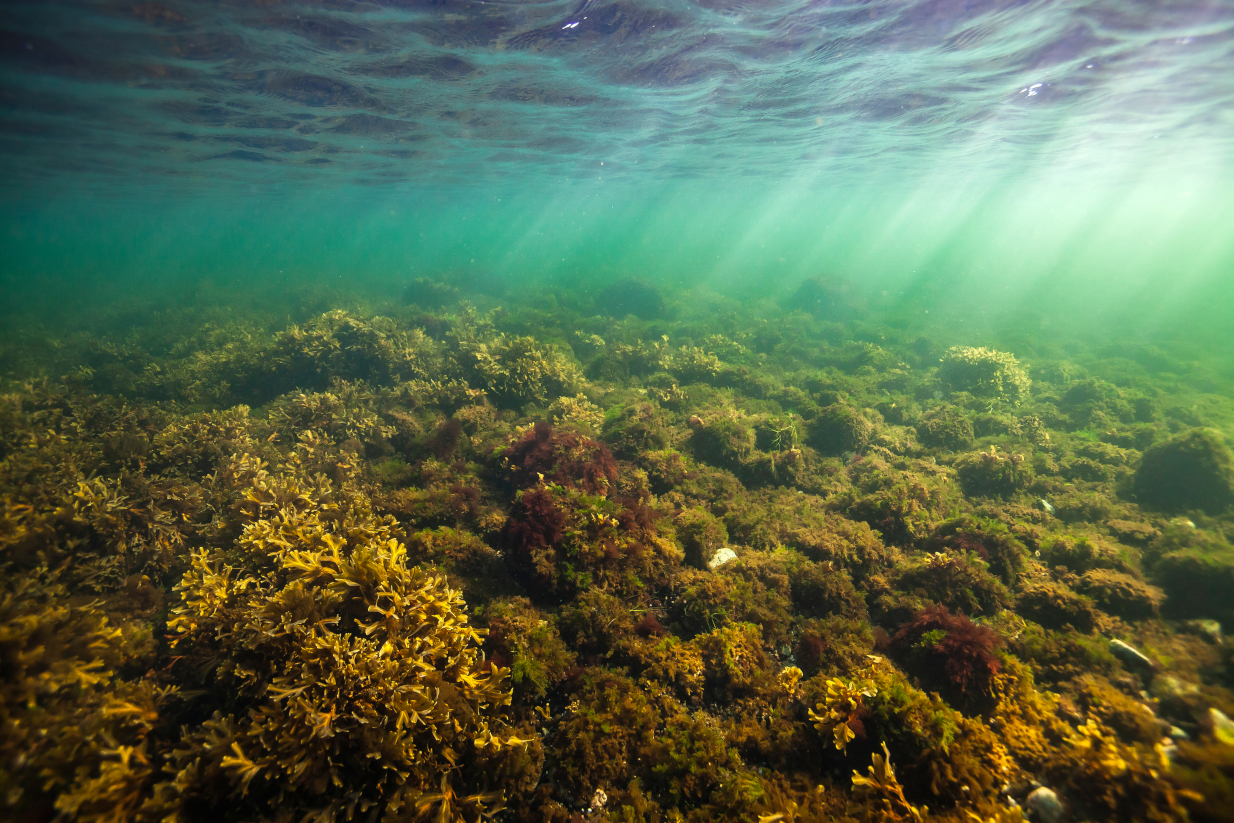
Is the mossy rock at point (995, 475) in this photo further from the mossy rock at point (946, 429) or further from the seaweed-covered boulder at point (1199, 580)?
the seaweed-covered boulder at point (1199, 580)

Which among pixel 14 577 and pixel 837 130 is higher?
pixel 837 130

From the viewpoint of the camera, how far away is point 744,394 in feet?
50.6

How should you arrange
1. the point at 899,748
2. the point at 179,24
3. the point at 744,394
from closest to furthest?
the point at 899,748, the point at 179,24, the point at 744,394

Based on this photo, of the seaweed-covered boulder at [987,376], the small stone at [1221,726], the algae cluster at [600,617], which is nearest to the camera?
the small stone at [1221,726]

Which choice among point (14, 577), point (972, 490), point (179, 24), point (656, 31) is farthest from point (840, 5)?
point (14, 577)

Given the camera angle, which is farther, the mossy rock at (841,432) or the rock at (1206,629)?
the mossy rock at (841,432)

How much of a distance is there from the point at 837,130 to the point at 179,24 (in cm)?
2769

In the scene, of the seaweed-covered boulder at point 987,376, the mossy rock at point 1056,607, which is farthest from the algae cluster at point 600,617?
the seaweed-covered boulder at point 987,376

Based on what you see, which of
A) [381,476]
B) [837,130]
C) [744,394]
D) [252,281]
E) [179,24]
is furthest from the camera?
[252,281]

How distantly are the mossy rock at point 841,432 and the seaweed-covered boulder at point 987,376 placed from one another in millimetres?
6910

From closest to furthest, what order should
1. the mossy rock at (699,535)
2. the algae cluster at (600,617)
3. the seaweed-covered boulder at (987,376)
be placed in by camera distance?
the algae cluster at (600,617)
the mossy rock at (699,535)
the seaweed-covered boulder at (987,376)

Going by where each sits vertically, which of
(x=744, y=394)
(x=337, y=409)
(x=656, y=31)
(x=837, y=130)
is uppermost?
(x=656, y=31)

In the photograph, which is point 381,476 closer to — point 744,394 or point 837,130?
point 744,394

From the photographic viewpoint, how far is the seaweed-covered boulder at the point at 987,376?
15.1 metres
